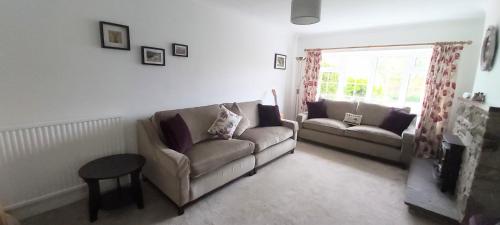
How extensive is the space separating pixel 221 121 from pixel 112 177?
54.6 inches

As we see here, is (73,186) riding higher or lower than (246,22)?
lower

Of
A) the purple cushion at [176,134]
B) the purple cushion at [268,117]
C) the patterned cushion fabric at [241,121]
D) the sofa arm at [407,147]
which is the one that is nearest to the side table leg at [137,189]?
the purple cushion at [176,134]

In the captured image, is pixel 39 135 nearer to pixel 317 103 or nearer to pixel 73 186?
pixel 73 186

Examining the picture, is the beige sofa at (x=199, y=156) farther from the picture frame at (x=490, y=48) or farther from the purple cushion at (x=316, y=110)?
the picture frame at (x=490, y=48)

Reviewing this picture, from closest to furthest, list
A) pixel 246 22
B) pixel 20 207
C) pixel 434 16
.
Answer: pixel 20 207 < pixel 434 16 < pixel 246 22

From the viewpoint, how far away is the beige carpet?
1996mm

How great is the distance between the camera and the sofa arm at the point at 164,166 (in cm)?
197

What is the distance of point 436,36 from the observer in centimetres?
354

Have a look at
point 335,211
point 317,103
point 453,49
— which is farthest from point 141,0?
point 453,49

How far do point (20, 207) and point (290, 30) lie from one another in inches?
186

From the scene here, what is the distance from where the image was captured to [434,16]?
3236 mm

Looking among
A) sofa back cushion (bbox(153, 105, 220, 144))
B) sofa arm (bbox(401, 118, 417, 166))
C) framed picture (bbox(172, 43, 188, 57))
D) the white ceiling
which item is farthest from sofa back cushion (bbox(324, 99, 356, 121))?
framed picture (bbox(172, 43, 188, 57))

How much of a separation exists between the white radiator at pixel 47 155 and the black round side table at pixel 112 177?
23 centimetres

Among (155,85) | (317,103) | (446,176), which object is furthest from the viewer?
(317,103)
